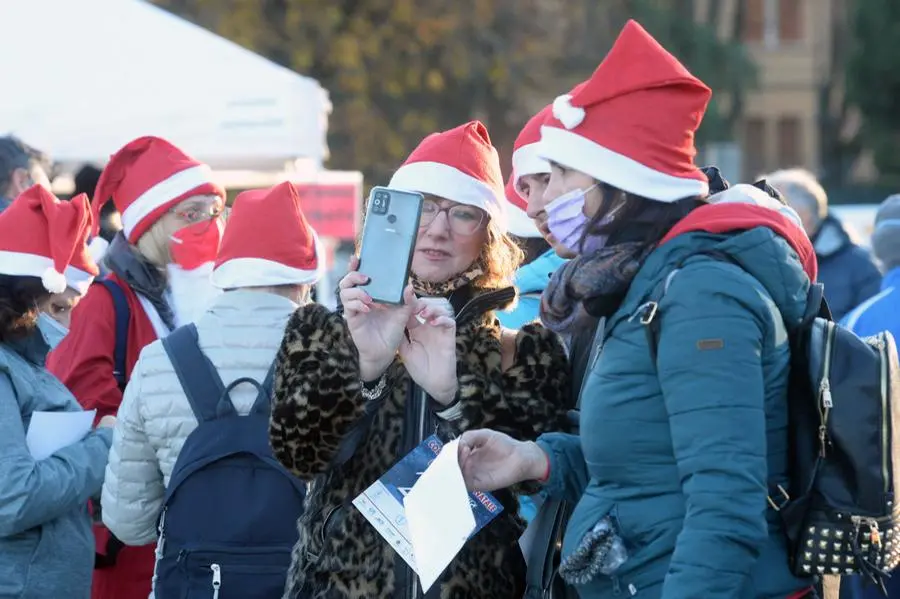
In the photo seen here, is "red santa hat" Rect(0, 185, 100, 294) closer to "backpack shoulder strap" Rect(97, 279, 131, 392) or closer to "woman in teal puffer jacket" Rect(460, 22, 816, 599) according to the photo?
"backpack shoulder strap" Rect(97, 279, 131, 392)

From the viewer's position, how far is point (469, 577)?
3307mm

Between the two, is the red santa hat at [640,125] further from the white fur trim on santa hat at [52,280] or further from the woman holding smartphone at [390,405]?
the white fur trim on santa hat at [52,280]

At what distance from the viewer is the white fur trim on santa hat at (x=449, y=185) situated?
12.2ft

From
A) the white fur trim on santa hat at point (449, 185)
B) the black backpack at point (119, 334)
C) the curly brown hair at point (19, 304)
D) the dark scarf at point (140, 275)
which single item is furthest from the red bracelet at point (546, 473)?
the dark scarf at point (140, 275)

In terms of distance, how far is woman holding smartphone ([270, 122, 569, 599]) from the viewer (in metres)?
3.30

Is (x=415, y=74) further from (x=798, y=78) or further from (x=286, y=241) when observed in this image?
(x=798, y=78)

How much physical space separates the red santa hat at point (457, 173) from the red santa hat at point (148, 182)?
1.68m

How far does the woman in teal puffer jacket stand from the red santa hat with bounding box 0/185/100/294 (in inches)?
70.2

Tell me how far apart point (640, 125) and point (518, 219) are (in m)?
2.37

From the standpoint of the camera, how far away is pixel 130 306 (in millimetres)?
4895

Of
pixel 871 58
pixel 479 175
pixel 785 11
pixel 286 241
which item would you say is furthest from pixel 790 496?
pixel 785 11

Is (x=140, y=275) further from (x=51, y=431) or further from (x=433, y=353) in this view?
(x=433, y=353)

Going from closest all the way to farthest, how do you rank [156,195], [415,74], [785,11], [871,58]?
[156,195]
[415,74]
[871,58]
[785,11]

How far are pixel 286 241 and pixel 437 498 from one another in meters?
1.34
